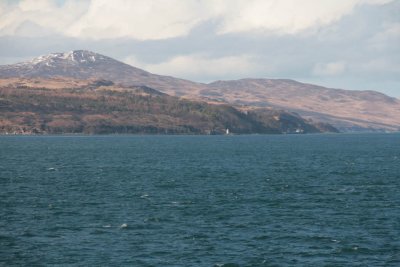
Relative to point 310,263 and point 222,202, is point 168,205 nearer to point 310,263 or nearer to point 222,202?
point 222,202

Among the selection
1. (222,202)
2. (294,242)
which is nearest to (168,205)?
(222,202)

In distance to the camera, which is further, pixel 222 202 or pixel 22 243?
pixel 222 202

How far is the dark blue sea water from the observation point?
203 feet

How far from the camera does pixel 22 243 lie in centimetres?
6600

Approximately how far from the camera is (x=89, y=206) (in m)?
89.7

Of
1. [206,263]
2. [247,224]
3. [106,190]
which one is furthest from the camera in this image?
[106,190]

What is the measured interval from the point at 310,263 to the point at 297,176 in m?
78.4

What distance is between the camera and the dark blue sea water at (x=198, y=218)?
61.8 metres

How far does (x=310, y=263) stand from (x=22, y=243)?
88.4 ft

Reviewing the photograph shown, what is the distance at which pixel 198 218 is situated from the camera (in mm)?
80688

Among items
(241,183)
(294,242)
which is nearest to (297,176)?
(241,183)

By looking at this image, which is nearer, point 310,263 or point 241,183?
point 310,263

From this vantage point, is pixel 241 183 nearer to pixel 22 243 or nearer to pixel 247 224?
pixel 247 224

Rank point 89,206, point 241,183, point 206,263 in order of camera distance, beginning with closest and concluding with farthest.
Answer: point 206,263, point 89,206, point 241,183
